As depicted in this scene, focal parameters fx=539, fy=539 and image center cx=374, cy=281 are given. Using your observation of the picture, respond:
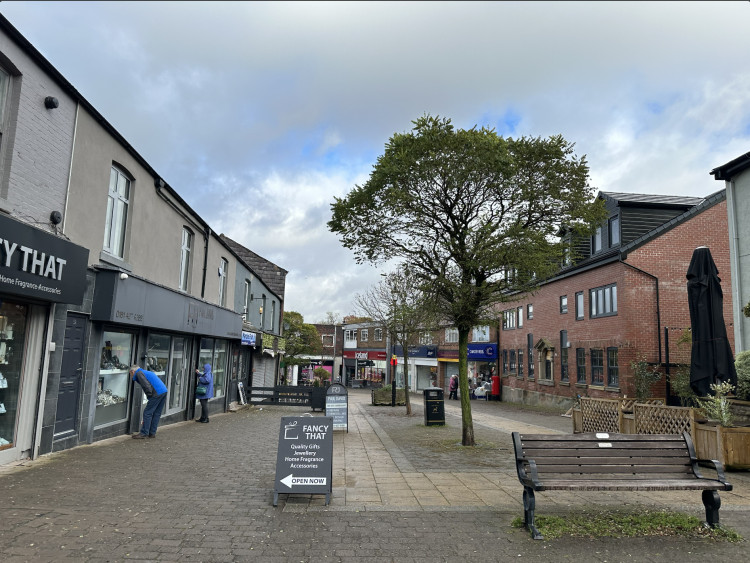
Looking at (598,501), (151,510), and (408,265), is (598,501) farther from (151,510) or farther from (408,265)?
(408,265)

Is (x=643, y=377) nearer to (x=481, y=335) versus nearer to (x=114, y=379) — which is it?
(x=114, y=379)

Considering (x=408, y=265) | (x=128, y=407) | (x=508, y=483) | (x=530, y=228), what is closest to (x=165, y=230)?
(x=128, y=407)

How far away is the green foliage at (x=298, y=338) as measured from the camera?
144ft

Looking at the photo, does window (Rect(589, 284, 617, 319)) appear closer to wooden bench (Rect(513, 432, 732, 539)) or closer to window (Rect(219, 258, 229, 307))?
window (Rect(219, 258, 229, 307))

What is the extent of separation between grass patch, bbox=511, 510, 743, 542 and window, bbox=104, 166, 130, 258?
9046 mm

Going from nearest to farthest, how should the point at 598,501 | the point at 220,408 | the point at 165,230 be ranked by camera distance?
the point at 598,501 → the point at 165,230 → the point at 220,408

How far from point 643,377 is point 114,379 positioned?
56.8ft

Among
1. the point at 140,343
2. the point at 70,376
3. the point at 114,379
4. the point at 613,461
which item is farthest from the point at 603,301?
the point at 70,376

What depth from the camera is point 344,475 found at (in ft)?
26.9

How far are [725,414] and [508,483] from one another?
4227 mm

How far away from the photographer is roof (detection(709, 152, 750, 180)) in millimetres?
13484

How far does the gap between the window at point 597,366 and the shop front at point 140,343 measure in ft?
50.6

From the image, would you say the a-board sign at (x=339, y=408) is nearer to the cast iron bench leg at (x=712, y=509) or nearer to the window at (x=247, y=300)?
the cast iron bench leg at (x=712, y=509)

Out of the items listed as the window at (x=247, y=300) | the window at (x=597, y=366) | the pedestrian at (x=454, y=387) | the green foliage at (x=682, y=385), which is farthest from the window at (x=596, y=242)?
the window at (x=247, y=300)
